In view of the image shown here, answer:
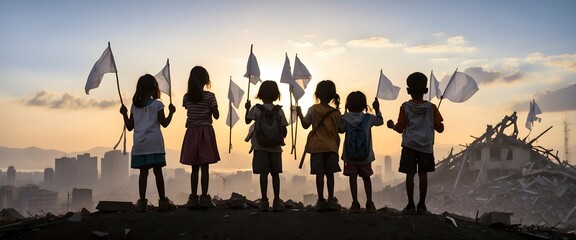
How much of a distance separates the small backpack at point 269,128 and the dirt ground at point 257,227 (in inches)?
44.3

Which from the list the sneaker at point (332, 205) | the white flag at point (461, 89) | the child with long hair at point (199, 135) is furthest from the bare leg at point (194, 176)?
the white flag at point (461, 89)

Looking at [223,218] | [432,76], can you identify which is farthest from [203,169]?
[432,76]

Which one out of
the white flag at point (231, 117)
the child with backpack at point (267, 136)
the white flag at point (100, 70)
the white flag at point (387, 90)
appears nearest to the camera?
the child with backpack at point (267, 136)

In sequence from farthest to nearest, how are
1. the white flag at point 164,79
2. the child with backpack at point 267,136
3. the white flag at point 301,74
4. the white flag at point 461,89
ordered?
the white flag at point 301,74
the white flag at point 461,89
the white flag at point 164,79
the child with backpack at point 267,136

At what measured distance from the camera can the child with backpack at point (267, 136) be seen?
347 inches

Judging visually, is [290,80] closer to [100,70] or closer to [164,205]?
[100,70]

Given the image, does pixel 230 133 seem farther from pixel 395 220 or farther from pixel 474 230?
pixel 474 230

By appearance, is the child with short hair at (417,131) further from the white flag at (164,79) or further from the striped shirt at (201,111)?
the white flag at (164,79)

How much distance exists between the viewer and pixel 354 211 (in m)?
8.70

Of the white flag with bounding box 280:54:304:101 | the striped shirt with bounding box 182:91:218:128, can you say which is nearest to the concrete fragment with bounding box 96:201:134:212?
the striped shirt with bounding box 182:91:218:128

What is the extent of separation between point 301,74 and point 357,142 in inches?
133

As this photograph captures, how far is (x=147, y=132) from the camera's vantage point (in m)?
9.02

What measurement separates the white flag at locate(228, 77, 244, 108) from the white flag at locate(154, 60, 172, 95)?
6.03 feet

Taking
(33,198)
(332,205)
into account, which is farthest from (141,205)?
(33,198)
